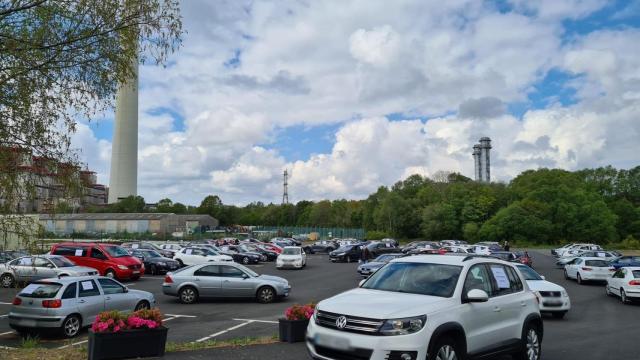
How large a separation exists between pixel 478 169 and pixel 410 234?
115 feet

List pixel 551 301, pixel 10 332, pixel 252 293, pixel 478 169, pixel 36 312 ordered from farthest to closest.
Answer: pixel 478 169 → pixel 252 293 → pixel 551 301 → pixel 10 332 → pixel 36 312

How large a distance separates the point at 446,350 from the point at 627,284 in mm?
16995

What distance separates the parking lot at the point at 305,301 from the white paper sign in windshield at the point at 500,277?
8.28 feet

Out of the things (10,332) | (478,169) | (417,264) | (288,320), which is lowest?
(10,332)

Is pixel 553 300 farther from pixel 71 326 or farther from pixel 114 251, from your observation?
pixel 114 251

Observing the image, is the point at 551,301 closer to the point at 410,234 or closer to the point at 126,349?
the point at 126,349

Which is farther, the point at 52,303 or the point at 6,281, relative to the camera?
the point at 6,281

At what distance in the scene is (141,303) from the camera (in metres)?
15.1

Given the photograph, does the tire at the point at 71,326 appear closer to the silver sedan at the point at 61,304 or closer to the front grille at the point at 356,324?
the silver sedan at the point at 61,304

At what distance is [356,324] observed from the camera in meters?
6.50

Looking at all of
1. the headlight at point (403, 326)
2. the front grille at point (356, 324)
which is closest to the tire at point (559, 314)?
the headlight at point (403, 326)

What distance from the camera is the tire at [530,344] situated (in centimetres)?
842

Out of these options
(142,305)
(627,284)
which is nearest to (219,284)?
(142,305)

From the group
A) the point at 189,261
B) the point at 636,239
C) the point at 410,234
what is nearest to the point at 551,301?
the point at 189,261
